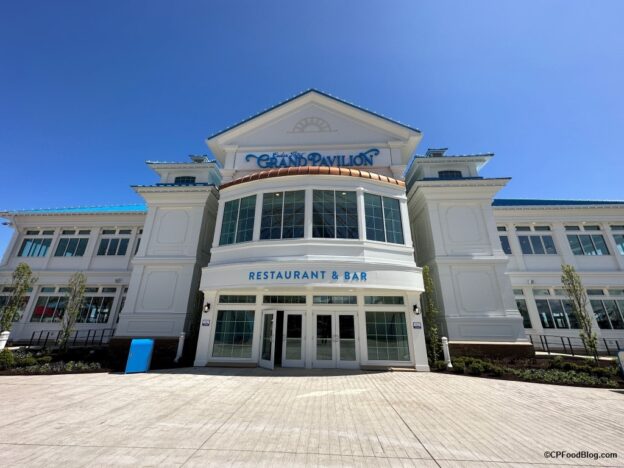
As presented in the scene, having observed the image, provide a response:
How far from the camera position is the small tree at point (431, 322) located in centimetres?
1188

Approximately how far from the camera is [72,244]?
19.8 m

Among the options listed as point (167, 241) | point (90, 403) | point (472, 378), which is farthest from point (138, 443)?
point (167, 241)

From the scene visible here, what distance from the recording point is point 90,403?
20.9 ft

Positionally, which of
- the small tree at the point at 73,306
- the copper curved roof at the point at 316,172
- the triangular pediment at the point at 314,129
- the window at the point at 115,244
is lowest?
the small tree at the point at 73,306

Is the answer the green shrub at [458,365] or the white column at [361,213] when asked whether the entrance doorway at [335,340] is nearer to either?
the white column at [361,213]

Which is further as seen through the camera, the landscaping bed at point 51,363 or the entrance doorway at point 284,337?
the entrance doorway at point 284,337

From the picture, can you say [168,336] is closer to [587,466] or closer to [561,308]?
[587,466]

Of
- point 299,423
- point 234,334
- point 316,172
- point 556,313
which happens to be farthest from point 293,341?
point 556,313

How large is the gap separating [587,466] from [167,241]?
59.0ft

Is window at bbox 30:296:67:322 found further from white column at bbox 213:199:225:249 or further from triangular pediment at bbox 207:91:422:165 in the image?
triangular pediment at bbox 207:91:422:165

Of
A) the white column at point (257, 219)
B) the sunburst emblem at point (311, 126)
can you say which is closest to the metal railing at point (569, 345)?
the white column at point (257, 219)

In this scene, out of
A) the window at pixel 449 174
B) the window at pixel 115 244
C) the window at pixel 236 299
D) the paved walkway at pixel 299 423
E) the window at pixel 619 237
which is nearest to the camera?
the paved walkway at pixel 299 423

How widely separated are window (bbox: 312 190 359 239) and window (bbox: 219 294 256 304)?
4.22m

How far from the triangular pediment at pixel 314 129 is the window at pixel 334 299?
8403 mm
